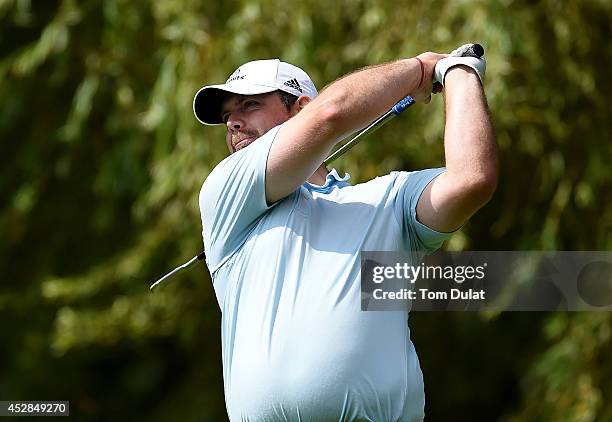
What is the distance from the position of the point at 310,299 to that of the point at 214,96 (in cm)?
70

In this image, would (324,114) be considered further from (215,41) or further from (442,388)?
(442,388)

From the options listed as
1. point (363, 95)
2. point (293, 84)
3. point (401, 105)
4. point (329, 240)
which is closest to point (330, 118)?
point (363, 95)

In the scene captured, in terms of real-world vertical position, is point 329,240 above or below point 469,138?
below

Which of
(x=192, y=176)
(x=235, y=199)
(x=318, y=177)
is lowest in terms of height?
(x=235, y=199)

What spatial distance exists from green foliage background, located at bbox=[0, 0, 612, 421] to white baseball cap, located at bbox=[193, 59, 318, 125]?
217 cm

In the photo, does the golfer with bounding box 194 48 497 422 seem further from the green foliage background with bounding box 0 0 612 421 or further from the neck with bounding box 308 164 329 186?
the green foliage background with bounding box 0 0 612 421

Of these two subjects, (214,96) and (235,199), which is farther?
(214,96)

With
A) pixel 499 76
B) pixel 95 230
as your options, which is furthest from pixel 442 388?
pixel 499 76

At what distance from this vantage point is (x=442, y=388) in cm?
721

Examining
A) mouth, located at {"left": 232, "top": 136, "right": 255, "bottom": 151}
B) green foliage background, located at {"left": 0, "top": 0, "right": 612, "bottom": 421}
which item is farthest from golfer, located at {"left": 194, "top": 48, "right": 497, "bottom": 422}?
green foliage background, located at {"left": 0, "top": 0, "right": 612, "bottom": 421}

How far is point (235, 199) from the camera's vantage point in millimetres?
2742

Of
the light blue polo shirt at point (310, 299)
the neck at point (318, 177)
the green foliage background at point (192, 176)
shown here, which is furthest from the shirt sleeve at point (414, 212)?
the green foliage background at point (192, 176)

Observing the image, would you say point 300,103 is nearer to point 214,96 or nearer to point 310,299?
point 214,96

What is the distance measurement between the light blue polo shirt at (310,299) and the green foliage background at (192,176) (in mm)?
2516
